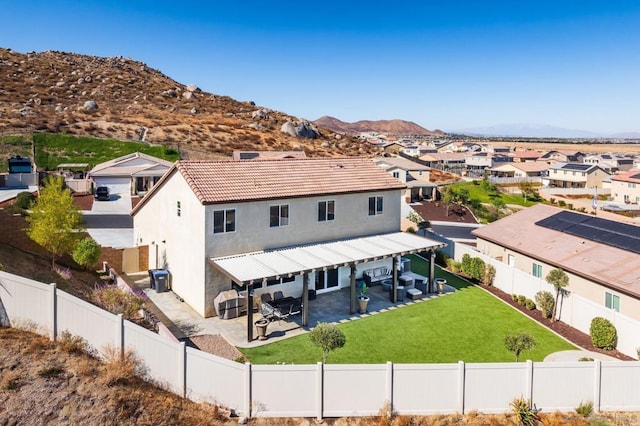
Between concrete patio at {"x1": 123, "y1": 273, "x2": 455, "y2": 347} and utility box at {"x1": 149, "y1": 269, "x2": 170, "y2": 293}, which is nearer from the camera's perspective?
concrete patio at {"x1": 123, "y1": 273, "x2": 455, "y2": 347}

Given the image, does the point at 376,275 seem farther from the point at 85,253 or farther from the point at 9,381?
the point at 9,381

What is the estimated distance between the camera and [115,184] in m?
56.7

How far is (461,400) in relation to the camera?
1400cm

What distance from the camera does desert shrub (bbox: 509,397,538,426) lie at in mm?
13984

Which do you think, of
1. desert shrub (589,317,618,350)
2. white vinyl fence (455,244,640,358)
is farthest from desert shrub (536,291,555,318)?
desert shrub (589,317,618,350)

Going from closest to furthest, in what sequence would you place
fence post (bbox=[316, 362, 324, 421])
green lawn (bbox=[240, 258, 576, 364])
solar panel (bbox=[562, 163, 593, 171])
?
fence post (bbox=[316, 362, 324, 421]), green lawn (bbox=[240, 258, 576, 364]), solar panel (bbox=[562, 163, 593, 171])

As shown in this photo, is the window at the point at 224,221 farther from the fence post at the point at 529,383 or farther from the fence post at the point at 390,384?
the fence post at the point at 529,383

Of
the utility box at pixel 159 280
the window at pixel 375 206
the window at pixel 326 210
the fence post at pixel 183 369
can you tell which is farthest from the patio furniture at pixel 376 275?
the fence post at pixel 183 369

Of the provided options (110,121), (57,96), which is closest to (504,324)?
(110,121)

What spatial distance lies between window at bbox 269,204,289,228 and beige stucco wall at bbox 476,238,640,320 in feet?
49.7

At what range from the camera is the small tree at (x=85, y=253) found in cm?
2491

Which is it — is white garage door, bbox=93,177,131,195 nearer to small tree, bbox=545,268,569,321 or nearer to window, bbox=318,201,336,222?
window, bbox=318,201,336,222

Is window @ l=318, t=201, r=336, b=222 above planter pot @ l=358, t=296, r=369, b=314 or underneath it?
above

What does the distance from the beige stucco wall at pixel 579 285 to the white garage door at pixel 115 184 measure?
42.5 metres
